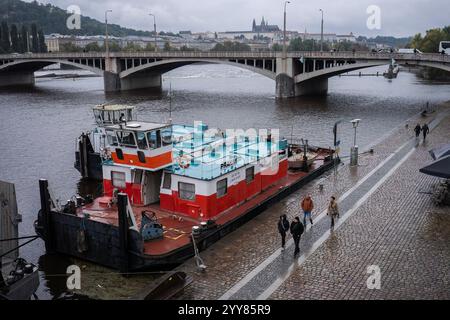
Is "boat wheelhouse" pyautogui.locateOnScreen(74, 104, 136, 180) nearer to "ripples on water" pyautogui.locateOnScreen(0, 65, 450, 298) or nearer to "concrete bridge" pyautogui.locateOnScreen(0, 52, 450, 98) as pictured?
"ripples on water" pyautogui.locateOnScreen(0, 65, 450, 298)

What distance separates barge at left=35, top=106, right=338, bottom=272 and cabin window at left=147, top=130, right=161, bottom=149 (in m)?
0.03

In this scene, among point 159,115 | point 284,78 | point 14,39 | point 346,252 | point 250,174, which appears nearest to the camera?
point 346,252

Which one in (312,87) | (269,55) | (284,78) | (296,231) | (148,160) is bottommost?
(296,231)

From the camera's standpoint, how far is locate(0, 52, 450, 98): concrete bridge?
232 ft

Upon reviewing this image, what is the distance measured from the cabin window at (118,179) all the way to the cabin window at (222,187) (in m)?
4.38

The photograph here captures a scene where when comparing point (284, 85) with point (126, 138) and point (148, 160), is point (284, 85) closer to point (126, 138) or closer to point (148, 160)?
point (126, 138)

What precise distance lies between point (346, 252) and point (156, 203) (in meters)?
8.74

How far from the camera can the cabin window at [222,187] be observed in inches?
818

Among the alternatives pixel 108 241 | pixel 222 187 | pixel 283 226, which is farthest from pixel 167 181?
pixel 283 226

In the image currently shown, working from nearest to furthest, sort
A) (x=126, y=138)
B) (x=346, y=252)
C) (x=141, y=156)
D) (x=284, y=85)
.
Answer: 1. (x=346, y=252)
2. (x=141, y=156)
3. (x=126, y=138)
4. (x=284, y=85)

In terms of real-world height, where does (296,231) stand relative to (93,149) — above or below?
below

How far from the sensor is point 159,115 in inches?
2416
